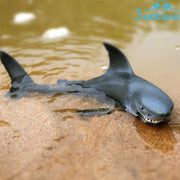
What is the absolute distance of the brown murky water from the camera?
2.08 m

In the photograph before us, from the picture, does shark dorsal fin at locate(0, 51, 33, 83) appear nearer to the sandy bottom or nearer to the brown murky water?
the brown murky water

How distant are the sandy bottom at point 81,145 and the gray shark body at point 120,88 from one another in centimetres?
19

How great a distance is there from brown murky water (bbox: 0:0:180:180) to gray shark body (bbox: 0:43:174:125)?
0.50 ft

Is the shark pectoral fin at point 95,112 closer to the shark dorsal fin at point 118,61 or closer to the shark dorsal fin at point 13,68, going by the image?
the shark dorsal fin at point 118,61

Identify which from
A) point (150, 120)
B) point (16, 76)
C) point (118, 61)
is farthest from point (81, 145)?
point (16, 76)

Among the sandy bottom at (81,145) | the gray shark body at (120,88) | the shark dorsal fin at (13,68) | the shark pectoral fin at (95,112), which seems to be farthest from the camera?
the shark dorsal fin at (13,68)

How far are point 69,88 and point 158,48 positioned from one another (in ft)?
6.91

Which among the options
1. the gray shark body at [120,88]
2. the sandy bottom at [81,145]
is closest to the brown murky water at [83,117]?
the sandy bottom at [81,145]

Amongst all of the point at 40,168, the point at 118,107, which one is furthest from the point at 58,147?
the point at 118,107

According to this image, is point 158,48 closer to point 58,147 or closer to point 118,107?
point 118,107

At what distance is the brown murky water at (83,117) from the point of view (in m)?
2.08

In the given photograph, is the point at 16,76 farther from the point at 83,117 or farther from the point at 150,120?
the point at 150,120

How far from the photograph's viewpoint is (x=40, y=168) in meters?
2.08

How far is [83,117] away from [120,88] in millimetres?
607
